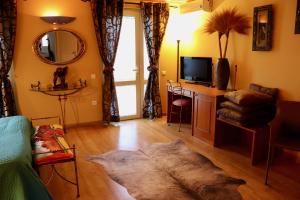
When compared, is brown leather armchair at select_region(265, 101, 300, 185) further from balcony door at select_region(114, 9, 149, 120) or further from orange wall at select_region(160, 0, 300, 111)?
balcony door at select_region(114, 9, 149, 120)

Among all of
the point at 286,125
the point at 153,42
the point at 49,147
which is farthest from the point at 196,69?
the point at 49,147

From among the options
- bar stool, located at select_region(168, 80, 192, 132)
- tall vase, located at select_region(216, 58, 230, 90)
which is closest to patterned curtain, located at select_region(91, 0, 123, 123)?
bar stool, located at select_region(168, 80, 192, 132)

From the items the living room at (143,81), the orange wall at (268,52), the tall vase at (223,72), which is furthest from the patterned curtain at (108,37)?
the tall vase at (223,72)

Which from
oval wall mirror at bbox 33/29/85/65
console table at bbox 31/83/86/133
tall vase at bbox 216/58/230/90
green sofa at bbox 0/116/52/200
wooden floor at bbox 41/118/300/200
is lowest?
wooden floor at bbox 41/118/300/200

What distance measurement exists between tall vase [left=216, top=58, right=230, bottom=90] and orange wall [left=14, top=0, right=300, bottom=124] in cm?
21

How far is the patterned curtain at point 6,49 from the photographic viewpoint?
4.07 meters

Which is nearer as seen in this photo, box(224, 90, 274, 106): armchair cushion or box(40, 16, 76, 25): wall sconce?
box(224, 90, 274, 106): armchair cushion

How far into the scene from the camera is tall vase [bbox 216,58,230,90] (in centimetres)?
413

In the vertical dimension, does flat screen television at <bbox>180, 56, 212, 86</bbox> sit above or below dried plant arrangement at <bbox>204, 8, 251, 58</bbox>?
below

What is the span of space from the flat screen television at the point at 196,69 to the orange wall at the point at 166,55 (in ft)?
0.63

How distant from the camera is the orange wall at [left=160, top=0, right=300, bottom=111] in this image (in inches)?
131

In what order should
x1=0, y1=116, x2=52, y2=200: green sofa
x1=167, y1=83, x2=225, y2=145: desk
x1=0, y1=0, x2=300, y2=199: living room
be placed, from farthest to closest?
x1=167, y1=83, x2=225, y2=145: desk → x1=0, y1=0, x2=300, y2=199: living room → x1=0, y1=116, x2=52, y2=200: green sofa

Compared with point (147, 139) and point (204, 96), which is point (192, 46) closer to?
point (204, 96)

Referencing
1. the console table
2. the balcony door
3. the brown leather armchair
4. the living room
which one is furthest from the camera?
the balcony door
